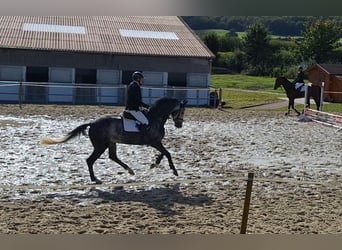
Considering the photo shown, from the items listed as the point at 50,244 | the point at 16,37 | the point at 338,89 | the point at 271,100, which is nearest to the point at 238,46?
the point at 16,37

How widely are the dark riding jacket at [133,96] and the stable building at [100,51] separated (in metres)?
0.25

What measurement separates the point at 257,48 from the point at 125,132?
1.00m

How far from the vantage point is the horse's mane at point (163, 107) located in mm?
3645

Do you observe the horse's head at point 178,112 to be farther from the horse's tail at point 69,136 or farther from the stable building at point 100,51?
the horse's tail at point 69,136

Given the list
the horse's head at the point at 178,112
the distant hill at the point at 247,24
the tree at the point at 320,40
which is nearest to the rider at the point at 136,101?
the horse's head at the point at 178,112

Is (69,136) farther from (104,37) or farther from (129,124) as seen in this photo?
(104,37)

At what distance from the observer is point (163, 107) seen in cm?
366

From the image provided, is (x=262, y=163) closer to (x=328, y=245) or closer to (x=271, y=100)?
(x=271, y=100)

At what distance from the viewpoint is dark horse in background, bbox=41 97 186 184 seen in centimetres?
366

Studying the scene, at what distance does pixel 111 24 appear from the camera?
3.39m

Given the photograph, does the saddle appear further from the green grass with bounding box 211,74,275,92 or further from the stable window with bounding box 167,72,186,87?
the green grass with bounding box 211,74,275,92

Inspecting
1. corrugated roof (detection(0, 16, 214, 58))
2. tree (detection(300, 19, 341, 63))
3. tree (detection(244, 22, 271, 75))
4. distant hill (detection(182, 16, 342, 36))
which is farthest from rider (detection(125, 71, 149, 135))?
tree (detection(300, 19, 341, 63))

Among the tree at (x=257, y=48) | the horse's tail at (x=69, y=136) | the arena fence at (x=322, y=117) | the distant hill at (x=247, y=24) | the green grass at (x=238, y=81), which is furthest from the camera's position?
the arena fence at (x=322, y=117)

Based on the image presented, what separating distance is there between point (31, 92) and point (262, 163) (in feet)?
6.40
